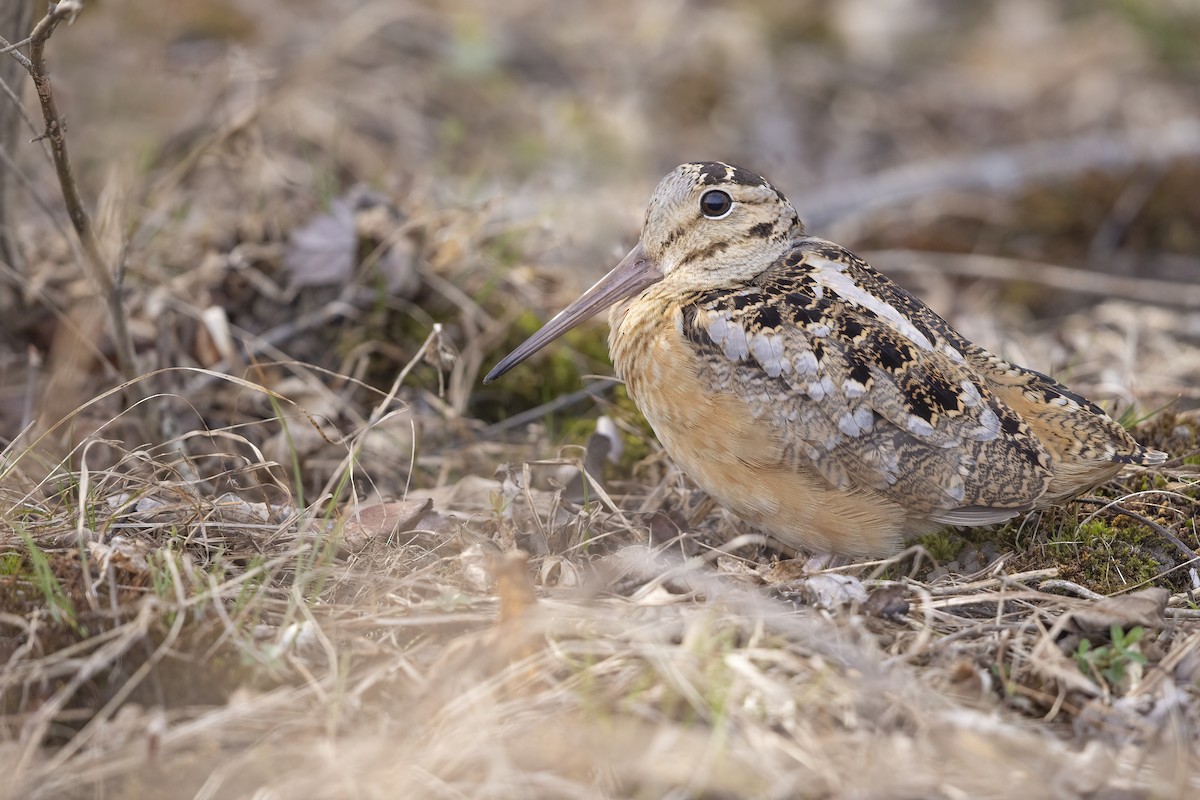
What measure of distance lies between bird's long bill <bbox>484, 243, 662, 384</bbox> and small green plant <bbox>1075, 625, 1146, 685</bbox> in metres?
1.89

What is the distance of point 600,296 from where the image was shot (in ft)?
13.6

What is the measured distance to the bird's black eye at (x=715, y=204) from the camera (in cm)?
397

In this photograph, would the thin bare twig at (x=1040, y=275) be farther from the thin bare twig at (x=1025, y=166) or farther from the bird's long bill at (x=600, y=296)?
the bird's long bill at (x=600, y=296)

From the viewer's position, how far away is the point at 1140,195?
720 cm

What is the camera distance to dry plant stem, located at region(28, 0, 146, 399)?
10.6 ft

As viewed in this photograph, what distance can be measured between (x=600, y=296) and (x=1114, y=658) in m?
2.04

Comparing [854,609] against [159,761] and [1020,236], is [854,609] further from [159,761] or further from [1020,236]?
[1020,236]

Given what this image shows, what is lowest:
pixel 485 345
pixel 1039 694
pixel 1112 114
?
pixel 1039 694

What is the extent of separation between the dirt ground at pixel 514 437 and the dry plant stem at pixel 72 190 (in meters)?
0.08

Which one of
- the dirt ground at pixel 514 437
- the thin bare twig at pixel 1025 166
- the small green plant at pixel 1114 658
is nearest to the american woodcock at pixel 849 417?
the dirt ground at pixel 514 437

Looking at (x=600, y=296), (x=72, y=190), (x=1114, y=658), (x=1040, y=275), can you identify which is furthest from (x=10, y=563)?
(x=1040, y=275)

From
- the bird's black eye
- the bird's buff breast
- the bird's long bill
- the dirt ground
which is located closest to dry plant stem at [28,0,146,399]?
the dirt ground

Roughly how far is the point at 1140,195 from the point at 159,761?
21.8 feet

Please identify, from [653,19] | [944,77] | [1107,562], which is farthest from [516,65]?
[1107,562]
